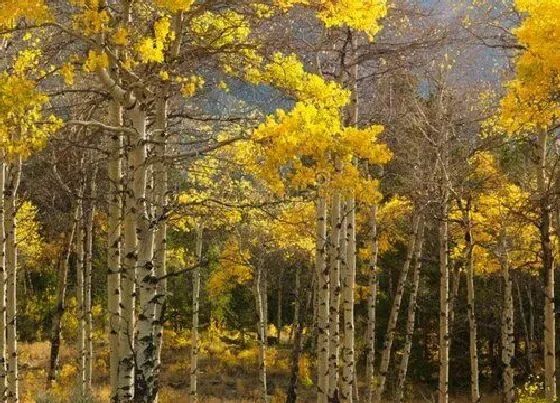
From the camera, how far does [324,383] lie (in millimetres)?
9414

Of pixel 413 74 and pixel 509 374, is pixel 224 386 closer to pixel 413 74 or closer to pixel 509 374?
pixel 509 374

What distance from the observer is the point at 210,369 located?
26578 millimetres

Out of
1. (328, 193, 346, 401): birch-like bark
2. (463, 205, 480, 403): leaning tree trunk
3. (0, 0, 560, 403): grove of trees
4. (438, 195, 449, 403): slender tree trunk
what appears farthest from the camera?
(438, 195, 449, 403): slender tree trunk

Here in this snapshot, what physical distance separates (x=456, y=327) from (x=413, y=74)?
50.9 feet

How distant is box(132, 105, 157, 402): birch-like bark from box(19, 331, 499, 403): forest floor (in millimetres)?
13785

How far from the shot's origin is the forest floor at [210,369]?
70.2 ft

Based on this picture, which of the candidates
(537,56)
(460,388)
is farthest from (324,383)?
(460,388)

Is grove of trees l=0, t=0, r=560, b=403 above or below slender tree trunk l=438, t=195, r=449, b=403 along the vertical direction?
above

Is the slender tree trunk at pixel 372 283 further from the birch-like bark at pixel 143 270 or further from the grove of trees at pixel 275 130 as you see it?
the birch-like bark at pixel 143 270

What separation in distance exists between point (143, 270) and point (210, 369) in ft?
71.3

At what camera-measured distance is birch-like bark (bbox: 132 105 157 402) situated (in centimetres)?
593

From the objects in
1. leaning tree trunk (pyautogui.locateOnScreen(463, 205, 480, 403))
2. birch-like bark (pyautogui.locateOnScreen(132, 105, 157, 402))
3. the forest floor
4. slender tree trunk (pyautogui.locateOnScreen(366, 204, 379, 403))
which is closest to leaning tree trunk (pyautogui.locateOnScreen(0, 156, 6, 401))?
birch-like bark (pyautogui.locateOnScreen(132, 105, 157, 402))

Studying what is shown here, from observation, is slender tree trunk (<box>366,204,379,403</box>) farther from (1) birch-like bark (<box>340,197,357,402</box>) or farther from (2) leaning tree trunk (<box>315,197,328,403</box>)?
(2) leaning tree trunk (<box>315,197,328,403</box>)

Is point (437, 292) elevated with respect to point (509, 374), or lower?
elevated
